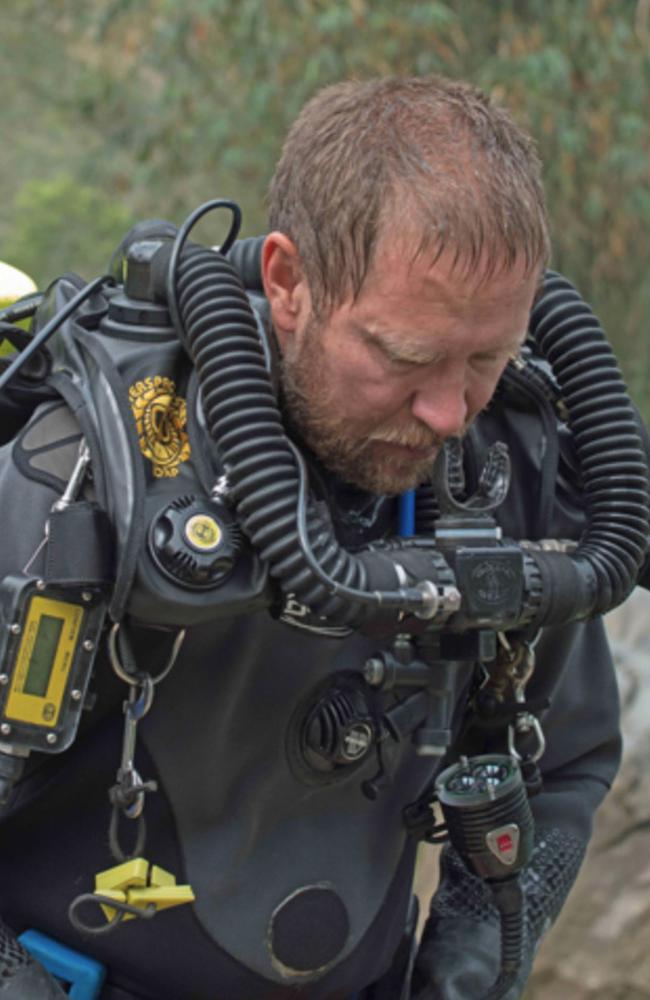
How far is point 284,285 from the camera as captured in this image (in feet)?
6.88

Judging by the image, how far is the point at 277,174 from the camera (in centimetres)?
216

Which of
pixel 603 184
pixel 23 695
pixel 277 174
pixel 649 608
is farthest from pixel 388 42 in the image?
pixel 23 695

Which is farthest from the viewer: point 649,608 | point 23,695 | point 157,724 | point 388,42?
point 388,42

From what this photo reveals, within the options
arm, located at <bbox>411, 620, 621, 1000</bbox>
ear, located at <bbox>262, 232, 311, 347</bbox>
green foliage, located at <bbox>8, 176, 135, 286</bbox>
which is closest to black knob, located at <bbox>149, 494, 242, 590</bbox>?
ear, located at <bbox>262, 232, 311, 347</bbox>

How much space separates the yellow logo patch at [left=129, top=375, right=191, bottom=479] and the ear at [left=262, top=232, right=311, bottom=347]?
169 millimetres

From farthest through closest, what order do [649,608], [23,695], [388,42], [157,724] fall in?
[388,42] < [649,608] < [157,724] < [23,695]

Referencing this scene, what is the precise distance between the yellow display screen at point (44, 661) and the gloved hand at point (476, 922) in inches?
29.7

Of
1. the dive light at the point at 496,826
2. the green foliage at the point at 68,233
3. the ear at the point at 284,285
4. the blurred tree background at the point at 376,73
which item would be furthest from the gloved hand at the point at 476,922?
the green foliage at the point at 68,233

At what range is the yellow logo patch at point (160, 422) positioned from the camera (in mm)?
1940

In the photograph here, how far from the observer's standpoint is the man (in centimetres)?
197

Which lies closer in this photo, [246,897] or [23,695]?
[23,695]

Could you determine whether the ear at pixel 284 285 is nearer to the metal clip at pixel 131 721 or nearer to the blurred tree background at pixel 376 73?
the metal clip at pixel 131 721

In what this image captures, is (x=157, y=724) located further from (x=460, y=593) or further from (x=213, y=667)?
(x=460, y=593)

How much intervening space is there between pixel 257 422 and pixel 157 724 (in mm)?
396
